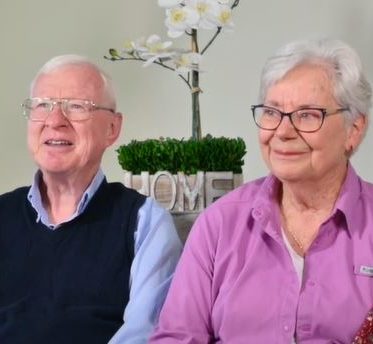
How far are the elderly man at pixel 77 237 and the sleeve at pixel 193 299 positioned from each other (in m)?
0.06

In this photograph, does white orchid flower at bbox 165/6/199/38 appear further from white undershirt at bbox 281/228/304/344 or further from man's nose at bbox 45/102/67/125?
white undershirt at bbox 281/228/304/344

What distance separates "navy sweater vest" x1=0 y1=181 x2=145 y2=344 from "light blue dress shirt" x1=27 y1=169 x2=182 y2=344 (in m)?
0.02

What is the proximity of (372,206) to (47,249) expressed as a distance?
697mm

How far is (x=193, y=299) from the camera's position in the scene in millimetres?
1334

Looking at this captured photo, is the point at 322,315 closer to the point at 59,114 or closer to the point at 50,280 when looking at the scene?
the point at 50,280

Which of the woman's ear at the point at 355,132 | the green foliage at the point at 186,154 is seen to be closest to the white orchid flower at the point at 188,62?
the green foliage at the point at 186,154

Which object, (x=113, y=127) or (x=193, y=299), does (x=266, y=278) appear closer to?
(x=193, y=299)

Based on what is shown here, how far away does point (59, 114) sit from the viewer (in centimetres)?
151

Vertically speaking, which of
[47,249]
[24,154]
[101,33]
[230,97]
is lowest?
[47,249]

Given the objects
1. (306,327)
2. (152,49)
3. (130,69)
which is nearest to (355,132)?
(306,327)

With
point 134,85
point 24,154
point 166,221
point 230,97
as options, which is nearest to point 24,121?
point 24,154

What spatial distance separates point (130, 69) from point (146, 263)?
107cm

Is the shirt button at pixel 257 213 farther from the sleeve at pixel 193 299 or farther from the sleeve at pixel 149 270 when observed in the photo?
the sleeve at pixel 149 270

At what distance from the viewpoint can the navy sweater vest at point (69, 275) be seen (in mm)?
1415
